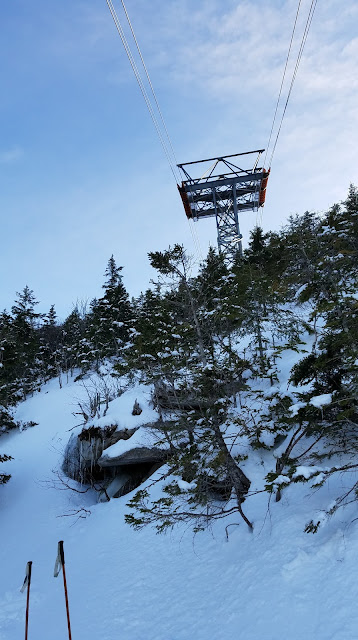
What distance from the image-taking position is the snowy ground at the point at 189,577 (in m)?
4.78

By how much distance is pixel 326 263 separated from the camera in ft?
32.4

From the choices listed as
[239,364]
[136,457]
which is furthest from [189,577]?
[136,457]

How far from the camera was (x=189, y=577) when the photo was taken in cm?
746

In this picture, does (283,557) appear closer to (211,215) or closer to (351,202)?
(211,215)

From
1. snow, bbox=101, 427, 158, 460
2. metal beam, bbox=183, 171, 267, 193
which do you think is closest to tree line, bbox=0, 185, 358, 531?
snow, bbox=101, 427, 158, 460

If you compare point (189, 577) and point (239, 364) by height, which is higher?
point (239, 364)

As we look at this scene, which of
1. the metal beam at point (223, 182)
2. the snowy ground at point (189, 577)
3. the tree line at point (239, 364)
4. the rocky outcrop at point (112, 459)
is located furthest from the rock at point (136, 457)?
the metal beam at point (223, 182)

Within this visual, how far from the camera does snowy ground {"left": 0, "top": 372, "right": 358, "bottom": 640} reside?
4.78 m

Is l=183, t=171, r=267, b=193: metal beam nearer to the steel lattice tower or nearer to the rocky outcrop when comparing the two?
the steel lattice tower

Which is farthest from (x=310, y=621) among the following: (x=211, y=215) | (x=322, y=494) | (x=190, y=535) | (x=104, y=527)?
(x=211, y=215)

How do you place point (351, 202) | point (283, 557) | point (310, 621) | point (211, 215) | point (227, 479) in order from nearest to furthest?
point (310, 621) → point (283, 557) → point (227, 479) → point (211, 215) → point (351, 202)

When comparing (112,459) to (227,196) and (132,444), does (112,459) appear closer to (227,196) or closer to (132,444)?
(132,444)

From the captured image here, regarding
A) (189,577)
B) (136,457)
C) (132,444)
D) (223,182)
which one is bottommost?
(189,577)

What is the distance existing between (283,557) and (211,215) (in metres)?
21.3
